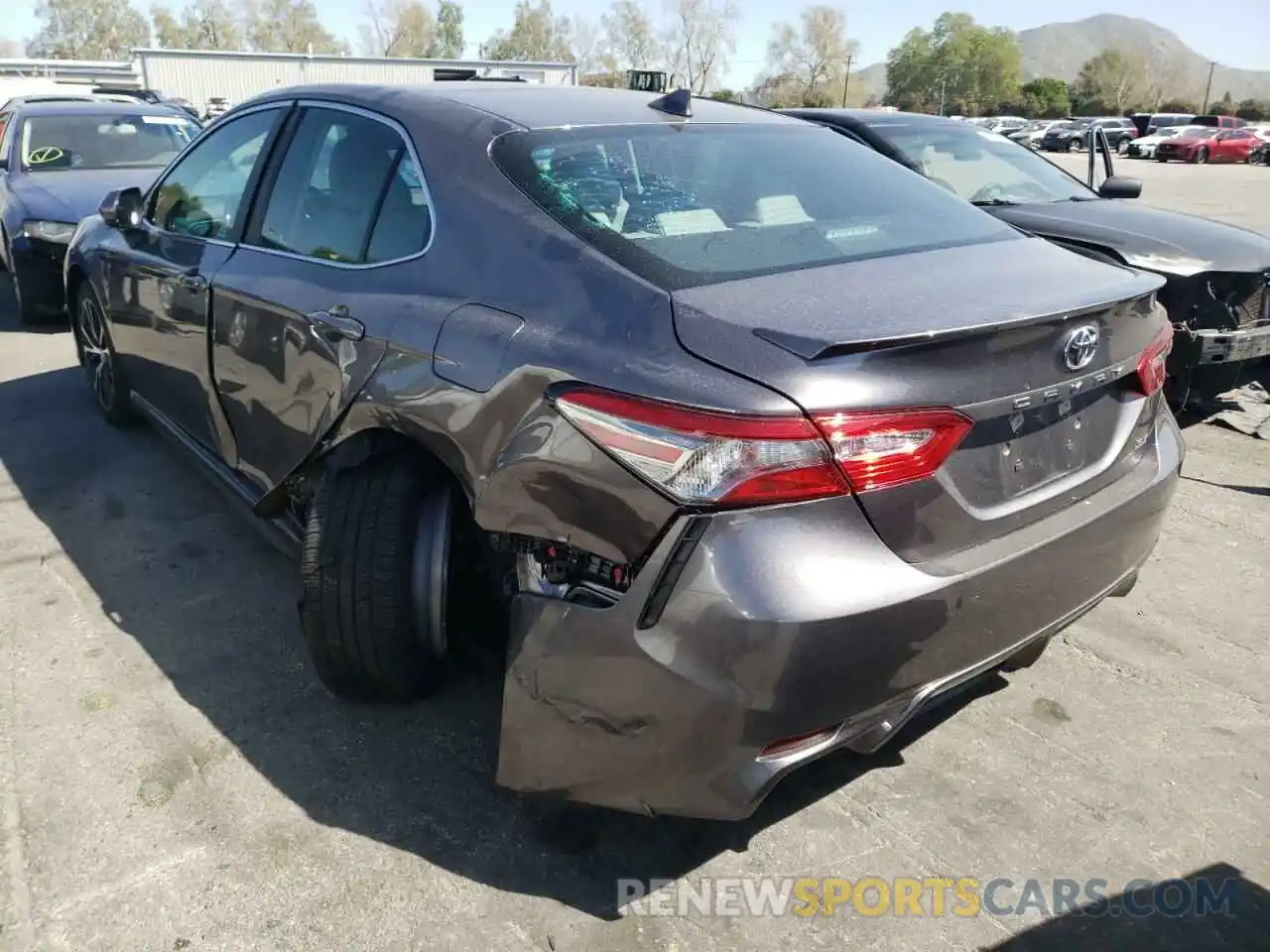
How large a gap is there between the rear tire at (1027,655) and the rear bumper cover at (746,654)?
15 centimetres

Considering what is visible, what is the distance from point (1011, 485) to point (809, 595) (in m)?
0.60

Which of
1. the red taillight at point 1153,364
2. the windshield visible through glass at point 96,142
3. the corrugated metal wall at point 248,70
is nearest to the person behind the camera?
the red taillight at point 1153,364

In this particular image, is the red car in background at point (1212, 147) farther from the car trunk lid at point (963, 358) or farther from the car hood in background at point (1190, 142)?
the car trunk lid at point (963, 358)

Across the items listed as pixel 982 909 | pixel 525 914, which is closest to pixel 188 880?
pixel 525 914

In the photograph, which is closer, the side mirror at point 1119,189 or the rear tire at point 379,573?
the rear tire at point 379,573

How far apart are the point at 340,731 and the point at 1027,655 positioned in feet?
6.16

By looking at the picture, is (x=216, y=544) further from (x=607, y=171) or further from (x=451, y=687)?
(x=607, y=171)

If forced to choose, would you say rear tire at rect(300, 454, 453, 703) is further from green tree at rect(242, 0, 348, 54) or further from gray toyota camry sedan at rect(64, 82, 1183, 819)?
green tree at rect(242, 0, 348, 54)

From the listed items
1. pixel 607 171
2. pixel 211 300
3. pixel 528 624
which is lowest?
pixel 528 624

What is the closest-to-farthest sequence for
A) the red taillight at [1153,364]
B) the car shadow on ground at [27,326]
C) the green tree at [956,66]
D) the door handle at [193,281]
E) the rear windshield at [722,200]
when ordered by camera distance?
the rear windshield at [722,200] → the red taillight at [1153,364] → the door handle at [193,281] → the car shadow on ground at [27,326] → the green tree at [956,66]

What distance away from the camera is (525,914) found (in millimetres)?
2240

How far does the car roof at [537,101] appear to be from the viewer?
9.18 ft

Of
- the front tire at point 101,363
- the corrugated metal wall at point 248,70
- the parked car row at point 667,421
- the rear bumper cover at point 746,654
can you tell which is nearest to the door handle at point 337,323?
the parked car row at point 667,421

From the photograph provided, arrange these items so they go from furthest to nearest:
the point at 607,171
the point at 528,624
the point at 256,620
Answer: the point at 256,620 < the point at 607,171 < the point at 528,624
